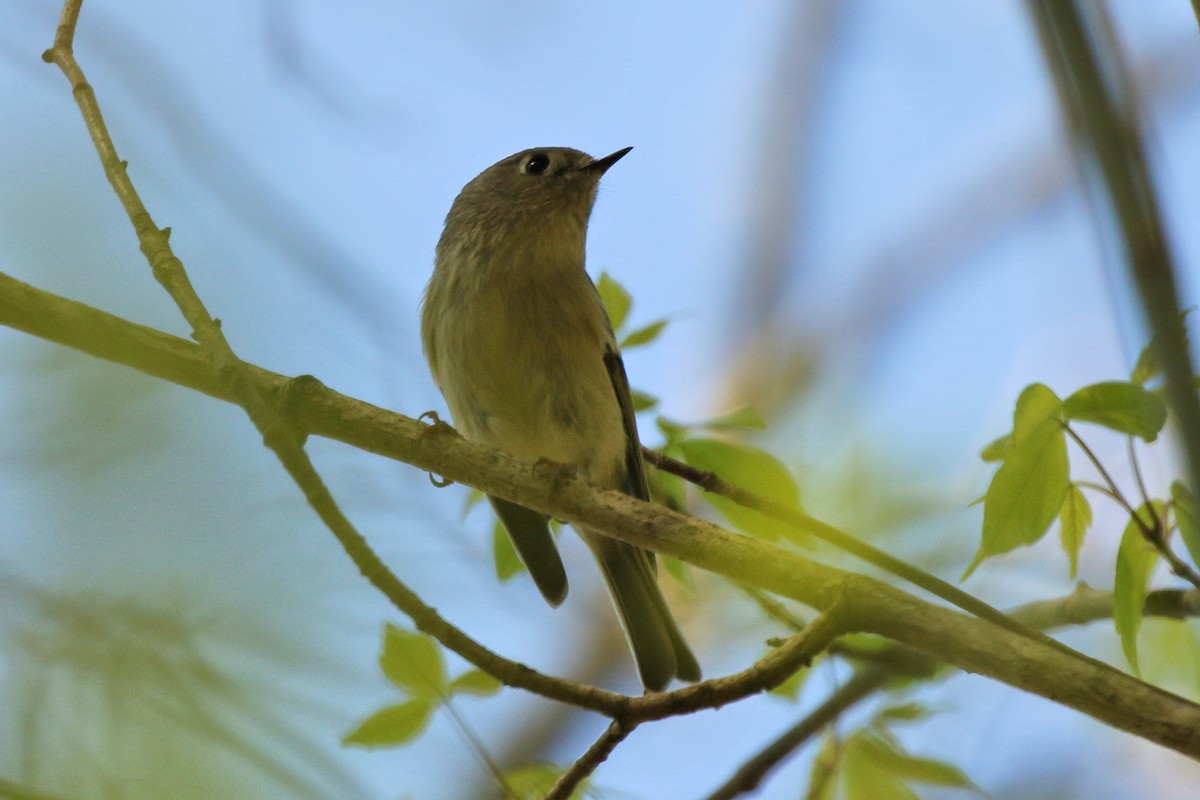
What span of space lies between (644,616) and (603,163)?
1.82 m

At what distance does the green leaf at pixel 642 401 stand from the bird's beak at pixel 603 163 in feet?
5.67

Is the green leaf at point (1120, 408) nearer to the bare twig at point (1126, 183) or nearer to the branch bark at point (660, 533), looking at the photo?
the branch bark at point (660, 533)

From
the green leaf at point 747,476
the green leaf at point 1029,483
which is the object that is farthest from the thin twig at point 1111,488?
the green leaf at point 747,476

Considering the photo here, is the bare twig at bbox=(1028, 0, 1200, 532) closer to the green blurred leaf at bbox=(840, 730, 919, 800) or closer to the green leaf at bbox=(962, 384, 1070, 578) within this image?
the green leaf at bbox=(962, 384, 1070, 578)

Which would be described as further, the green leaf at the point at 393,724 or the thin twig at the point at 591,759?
the green leaf at the point at 393,724

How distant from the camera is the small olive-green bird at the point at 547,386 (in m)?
3.61

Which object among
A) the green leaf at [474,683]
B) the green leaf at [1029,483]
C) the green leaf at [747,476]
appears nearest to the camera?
the green leaf at [1029,483]

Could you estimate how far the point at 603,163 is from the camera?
4453 mm

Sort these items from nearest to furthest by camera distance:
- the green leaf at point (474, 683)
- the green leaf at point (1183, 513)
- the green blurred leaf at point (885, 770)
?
1. the green leaf at point (1183, 513)
2. the green blurred leaf at point (885, 770)
3. the green leaf at point (474, 683)

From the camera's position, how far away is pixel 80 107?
261 cm

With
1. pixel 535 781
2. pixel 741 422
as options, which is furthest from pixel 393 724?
pixel 741 422

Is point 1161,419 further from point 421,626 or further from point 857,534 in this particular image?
point 857,534

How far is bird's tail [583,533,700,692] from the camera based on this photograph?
11.7 feet

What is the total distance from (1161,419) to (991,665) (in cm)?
48
